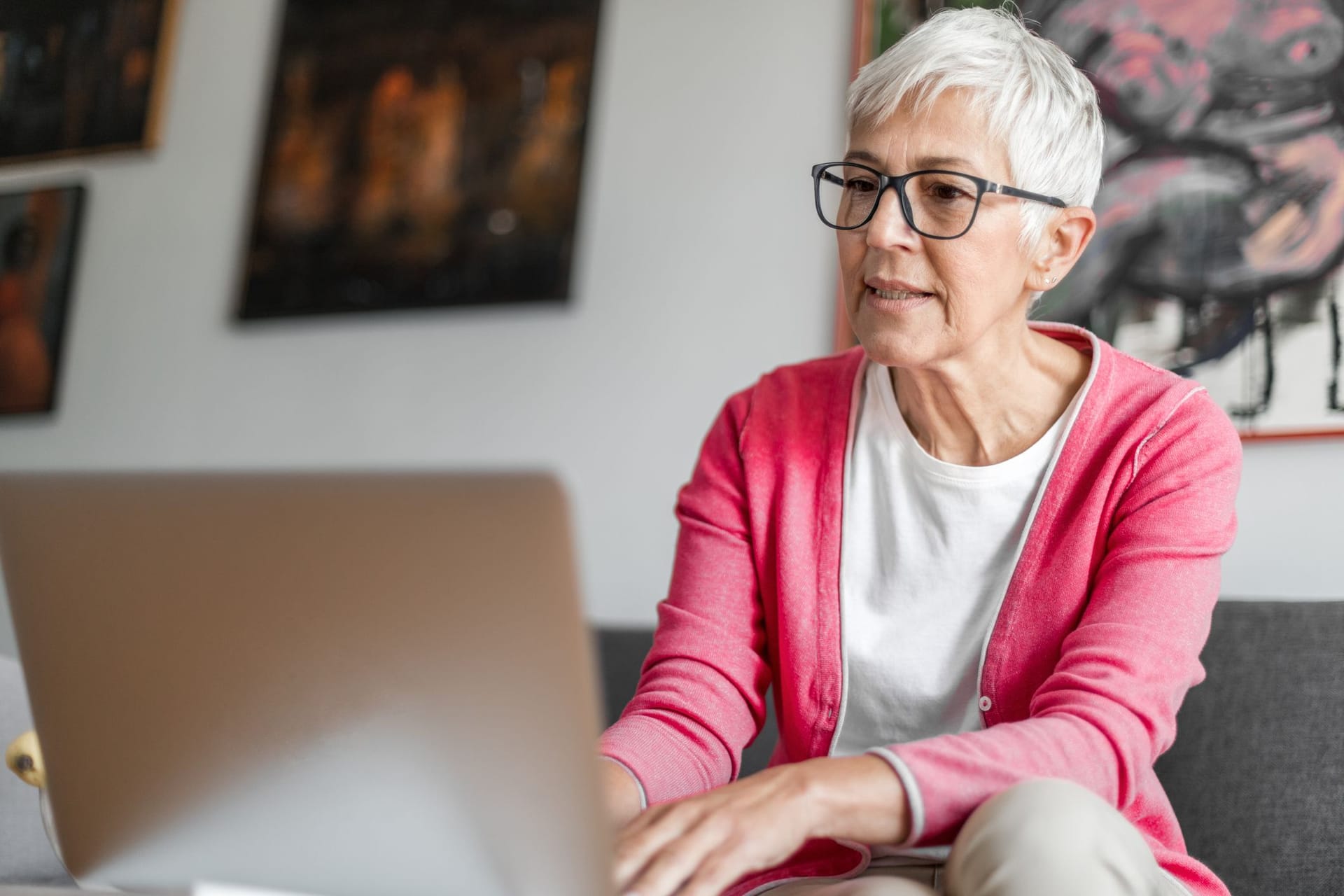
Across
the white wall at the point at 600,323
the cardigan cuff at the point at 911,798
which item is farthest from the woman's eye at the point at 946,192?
the white wall at the point at 600,323

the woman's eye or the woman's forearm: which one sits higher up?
the woman's eye

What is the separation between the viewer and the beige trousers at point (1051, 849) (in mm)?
720

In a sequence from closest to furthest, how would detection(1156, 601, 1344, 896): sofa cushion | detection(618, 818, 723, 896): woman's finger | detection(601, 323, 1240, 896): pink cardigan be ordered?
detection(618, 818, 723, 896): woman's finger < detection(601, 323, 1240, 896): pink cardigan < detection(1156, 601, 1344, 896): sofa cushion

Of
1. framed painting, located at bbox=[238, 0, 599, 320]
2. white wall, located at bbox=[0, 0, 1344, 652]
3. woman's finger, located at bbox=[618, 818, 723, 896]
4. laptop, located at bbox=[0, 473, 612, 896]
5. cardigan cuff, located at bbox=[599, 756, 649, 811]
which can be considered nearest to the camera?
laptop, located at bbox=[0, 473, 612, 896]

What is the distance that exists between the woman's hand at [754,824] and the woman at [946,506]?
0.17 meters

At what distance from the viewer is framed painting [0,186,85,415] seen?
2.76 m

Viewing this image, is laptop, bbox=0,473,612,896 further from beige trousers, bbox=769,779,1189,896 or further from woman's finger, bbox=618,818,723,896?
beige trousers, bbox=769,779,1189,896

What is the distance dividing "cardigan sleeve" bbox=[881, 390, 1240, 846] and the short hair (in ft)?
0.85

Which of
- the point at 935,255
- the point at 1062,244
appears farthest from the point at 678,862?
the point at 1062,244

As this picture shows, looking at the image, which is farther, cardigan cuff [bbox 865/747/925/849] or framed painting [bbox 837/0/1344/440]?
framed painting [bbox 837/0/1344/440]

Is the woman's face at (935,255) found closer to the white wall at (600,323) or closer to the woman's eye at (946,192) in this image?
the woman's eye at (946,192)

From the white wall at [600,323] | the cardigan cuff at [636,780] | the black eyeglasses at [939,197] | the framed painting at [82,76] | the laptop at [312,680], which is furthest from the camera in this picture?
the framed painting at [82,76]

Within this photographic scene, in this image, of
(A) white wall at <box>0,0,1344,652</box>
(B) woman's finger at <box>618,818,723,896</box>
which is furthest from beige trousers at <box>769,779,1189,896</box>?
(A) white wall at <box>0,0,1344,652</box>

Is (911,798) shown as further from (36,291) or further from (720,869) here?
(36,291)
